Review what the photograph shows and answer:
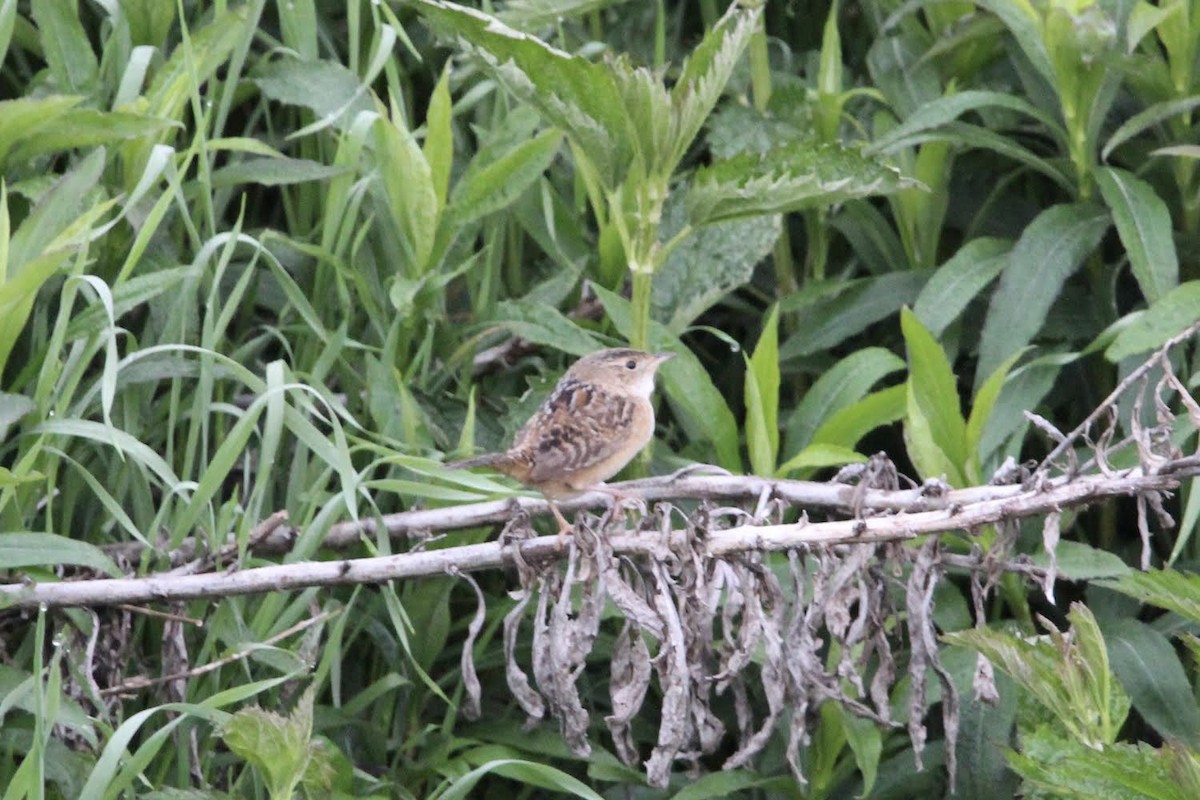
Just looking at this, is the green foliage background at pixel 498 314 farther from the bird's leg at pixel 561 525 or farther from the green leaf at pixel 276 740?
the bird's leg at pixel 561 525

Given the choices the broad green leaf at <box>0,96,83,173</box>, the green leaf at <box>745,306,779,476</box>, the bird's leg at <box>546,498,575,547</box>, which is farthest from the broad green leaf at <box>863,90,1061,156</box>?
the broad green leaf at <box>0,96,83,173</box>

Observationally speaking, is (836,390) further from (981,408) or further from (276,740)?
(276,740)

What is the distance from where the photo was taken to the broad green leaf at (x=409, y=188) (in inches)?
164

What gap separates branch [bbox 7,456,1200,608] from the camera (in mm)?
3154

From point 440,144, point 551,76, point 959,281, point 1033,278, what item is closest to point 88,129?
point 440,144

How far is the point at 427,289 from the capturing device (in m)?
4.18

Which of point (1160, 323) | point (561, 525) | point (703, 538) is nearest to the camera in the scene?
point (703, 538)

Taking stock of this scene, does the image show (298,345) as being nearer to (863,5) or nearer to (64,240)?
(64,240)

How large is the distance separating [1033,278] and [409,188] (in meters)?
1.60

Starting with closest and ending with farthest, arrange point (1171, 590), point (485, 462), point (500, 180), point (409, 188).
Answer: point (1171, 590)
point (485, 462)
point (409, 188)
point (500, 180)

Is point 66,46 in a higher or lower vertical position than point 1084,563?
higher

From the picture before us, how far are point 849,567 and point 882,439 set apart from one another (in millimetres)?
1535

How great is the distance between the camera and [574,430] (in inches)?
155

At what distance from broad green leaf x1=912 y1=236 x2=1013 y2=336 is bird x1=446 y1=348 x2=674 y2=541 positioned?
2.32ft
